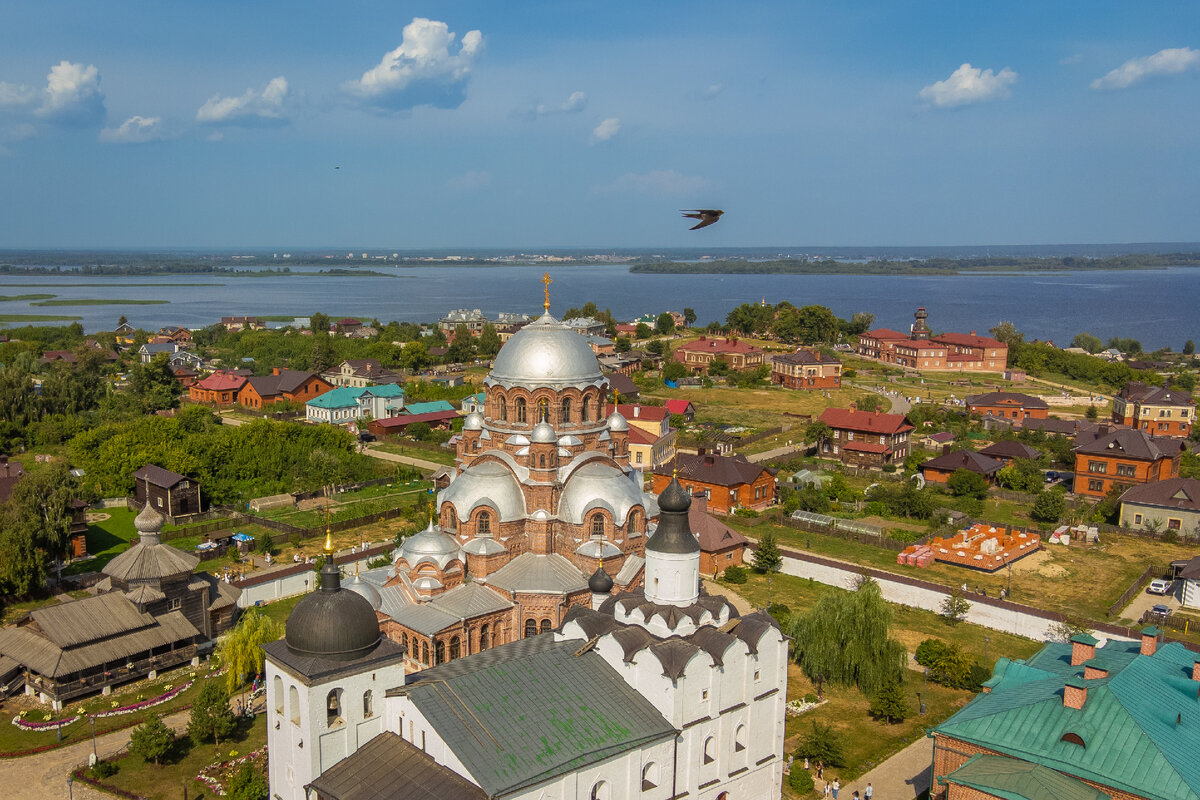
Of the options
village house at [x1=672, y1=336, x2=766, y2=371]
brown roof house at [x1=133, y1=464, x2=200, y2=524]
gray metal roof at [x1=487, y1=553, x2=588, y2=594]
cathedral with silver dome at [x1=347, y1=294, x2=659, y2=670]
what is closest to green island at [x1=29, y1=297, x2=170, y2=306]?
village house at [x1=672, y1=336, x2=766, y2=371]

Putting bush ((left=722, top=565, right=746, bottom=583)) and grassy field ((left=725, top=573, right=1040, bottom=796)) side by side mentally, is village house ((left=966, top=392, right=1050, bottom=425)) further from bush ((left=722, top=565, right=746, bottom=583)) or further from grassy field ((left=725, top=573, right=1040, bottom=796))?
grassy field ((left=725, top=573, right=1040, bottom=796))

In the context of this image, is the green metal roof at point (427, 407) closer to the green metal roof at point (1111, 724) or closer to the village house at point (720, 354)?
the village house at point (720, 354)

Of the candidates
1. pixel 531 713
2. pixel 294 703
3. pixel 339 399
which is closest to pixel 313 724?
pixel 294 703

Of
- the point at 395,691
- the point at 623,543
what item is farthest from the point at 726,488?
the point at 395,691

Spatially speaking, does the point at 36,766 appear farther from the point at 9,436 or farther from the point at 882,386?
the point at 882,386

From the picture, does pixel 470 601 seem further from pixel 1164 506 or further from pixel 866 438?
pixel 866 438

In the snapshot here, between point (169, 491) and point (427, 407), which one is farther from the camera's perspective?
point (427, 407)
